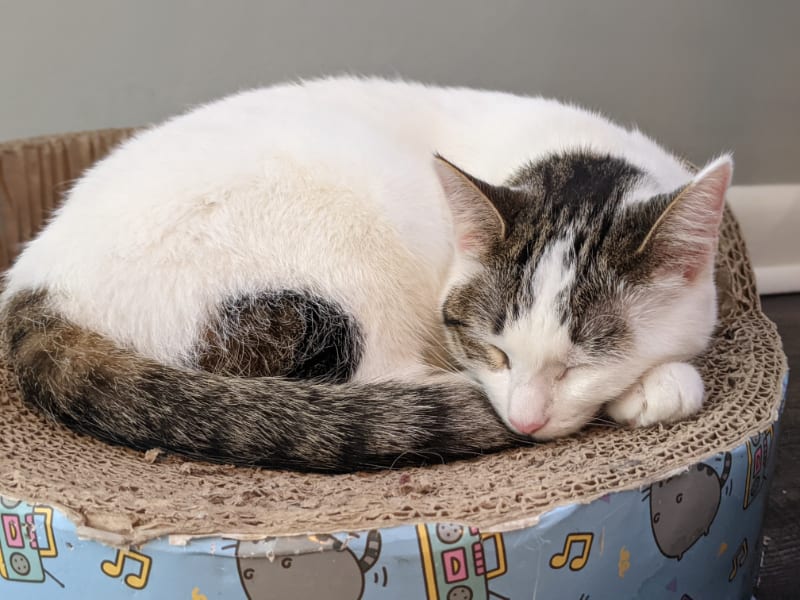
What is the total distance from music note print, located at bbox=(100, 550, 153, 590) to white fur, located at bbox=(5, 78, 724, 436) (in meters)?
0.37

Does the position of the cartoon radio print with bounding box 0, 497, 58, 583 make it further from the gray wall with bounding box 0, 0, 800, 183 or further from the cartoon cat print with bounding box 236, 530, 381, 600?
the gray wall with bounding box 0, 0, 800, 183

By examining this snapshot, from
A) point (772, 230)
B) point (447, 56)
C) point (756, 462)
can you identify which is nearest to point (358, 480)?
point (756, 462)

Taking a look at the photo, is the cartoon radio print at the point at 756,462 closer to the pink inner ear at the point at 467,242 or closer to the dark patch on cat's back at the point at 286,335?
the pink inner ear at the point at 467,242

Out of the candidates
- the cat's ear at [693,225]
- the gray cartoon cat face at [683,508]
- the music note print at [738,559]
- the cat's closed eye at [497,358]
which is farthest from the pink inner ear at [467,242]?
the music note print at [738,559]

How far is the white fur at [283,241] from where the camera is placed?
1.26 m

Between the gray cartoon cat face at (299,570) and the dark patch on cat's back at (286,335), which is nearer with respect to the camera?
the gray cartoon cat face at (299,570)

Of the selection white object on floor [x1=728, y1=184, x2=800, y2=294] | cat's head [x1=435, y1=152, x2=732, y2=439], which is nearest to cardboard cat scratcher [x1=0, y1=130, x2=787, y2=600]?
cat's head [x1=435, y1=152, x2=732, y2=439]

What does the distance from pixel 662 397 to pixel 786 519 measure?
2.72ft

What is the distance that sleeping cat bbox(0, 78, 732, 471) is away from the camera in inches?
46.1

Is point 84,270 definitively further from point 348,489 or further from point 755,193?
point 755,193

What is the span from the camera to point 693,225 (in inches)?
43.0

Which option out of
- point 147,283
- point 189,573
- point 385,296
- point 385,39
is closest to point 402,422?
point 385,296

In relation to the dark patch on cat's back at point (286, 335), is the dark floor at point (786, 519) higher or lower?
lower

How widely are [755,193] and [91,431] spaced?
8.79 feet
